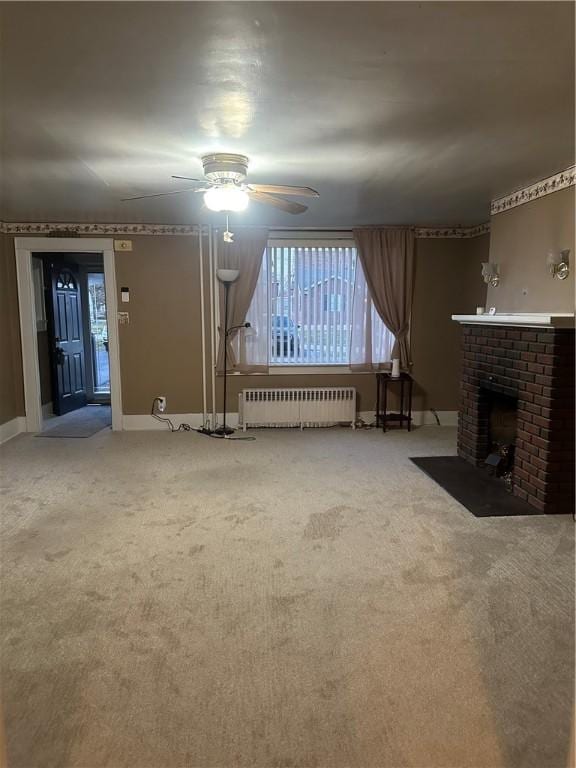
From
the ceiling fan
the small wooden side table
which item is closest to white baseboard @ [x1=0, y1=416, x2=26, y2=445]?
the ceiling fan

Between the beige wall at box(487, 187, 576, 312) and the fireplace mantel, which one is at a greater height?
the beige wall at box(487, 187, 576, 312)

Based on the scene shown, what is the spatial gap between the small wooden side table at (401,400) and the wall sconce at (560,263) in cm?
233

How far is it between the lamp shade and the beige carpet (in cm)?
250

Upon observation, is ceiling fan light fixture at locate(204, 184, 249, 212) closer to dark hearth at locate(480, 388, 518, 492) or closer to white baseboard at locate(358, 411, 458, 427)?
dark hearth at locate(480, 388, 518, 492)

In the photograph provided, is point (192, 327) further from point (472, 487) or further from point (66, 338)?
point (472, 487)

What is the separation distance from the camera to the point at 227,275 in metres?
5.49

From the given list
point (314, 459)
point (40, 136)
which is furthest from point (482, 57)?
point (314, 459)

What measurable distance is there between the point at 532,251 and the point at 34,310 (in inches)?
202

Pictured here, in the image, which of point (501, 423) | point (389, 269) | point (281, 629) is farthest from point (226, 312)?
point (281, 629)

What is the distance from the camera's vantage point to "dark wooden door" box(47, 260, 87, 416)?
6.42 m

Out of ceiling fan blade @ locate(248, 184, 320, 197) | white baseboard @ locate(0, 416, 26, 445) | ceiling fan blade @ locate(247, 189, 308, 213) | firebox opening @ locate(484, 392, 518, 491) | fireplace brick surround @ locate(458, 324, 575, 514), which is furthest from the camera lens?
white baseboard @ locate(0, 416, 26, 445)

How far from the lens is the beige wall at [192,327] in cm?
566

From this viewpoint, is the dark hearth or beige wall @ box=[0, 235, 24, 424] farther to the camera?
beige wall @ box=[0, 235, 24, 424]

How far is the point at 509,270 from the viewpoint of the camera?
4223mm
